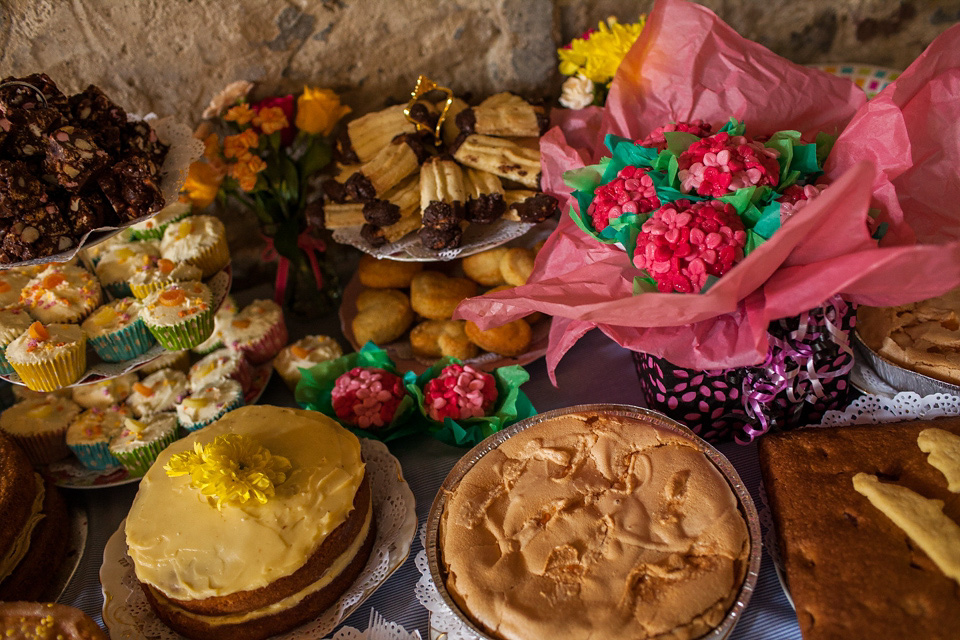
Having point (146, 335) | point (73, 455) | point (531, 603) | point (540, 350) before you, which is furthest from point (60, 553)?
point (540, 350)

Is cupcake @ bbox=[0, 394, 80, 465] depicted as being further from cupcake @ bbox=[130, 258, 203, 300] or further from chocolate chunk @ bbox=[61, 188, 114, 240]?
chocolate chunk @ bbox=[61, 188, 114, 240]

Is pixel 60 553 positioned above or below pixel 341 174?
below

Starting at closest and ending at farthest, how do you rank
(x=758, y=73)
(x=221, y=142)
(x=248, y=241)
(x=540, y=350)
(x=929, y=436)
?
1. (x=929, y=436)
2. (x=758, y=73)
3. (x=540, y=350)
4. (x=221, y=142)
5. (x=248, y=241)

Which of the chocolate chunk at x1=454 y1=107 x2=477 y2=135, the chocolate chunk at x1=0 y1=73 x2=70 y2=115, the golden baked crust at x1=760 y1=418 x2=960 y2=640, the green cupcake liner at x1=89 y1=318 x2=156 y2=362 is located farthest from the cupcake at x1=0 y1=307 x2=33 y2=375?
the golden baked crust at x1=760 y1=418 x2=960 y2=640

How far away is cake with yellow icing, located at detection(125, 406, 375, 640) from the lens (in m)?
1.10

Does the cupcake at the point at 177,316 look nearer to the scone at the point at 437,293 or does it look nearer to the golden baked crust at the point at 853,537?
the scone at the point at 437,293

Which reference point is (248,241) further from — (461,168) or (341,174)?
(461,168)

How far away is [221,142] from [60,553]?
1113mm

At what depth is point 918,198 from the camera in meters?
1.21

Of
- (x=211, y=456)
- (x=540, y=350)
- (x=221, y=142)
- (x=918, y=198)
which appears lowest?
(x=540, y=350)

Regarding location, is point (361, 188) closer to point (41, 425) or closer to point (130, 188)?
point (130, 188)

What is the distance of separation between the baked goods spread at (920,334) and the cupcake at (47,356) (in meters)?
1.63

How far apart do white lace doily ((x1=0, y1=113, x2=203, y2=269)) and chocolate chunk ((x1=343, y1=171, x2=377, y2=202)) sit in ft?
1.15

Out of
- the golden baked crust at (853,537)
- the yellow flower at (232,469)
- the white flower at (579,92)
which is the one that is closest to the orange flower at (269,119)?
the white flower at (579,92)
